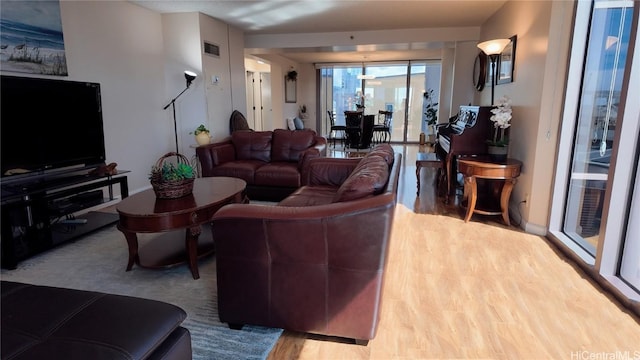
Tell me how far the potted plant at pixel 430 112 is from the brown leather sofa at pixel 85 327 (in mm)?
9365

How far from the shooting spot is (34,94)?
116 inches

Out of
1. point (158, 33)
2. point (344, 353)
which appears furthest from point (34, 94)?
point (344, 353)

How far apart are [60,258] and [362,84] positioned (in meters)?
9.79

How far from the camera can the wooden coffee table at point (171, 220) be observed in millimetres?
2309

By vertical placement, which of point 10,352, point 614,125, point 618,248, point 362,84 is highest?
point 362,84

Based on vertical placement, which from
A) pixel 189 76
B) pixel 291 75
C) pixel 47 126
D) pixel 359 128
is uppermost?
pixel 291 75

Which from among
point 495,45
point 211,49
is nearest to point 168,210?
point 495,45

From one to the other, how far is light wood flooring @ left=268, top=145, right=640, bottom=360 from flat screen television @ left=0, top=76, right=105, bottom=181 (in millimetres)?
2699

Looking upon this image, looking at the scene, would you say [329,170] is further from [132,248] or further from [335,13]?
[335,13]

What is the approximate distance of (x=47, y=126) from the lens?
3088 millimetres

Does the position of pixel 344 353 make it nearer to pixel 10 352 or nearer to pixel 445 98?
pixel 10 352

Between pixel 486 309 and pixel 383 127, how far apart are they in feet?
26.9

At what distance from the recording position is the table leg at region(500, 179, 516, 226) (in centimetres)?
336

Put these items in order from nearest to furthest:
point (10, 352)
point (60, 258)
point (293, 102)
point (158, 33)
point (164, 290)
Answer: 1. point (10, 352)
2. point (164, 290)
3. point (60, 258)
4. point (158, 33)
5. point (293, 102)
